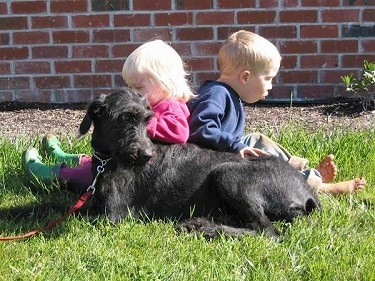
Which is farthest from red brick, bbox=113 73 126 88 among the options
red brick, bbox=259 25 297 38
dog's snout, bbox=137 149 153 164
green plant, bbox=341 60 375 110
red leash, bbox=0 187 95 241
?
dog's snout, bbox=137 149 153 164

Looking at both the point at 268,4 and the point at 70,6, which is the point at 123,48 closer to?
the point at 70,6

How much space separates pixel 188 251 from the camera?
415cm

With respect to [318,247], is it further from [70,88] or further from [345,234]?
[70,88]

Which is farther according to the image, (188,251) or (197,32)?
(197,32)

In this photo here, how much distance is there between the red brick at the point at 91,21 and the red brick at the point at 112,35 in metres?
0.07

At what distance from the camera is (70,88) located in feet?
25.4

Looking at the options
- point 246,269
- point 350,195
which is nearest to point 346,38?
point 350,195

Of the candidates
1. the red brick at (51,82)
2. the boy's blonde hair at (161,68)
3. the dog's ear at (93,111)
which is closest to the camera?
the dog's ear at (93,111)

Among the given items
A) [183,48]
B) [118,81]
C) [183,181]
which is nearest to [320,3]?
[183,48]

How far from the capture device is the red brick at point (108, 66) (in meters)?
7.66

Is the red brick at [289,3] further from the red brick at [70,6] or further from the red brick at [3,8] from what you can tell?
the red brick at [3,8]

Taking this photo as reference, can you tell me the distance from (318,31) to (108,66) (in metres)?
2.18

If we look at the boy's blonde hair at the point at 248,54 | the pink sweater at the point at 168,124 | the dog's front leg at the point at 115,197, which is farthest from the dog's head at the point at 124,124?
the boy's blonde hair at the point at 248,54

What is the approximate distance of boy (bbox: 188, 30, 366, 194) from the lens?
16.3ft
